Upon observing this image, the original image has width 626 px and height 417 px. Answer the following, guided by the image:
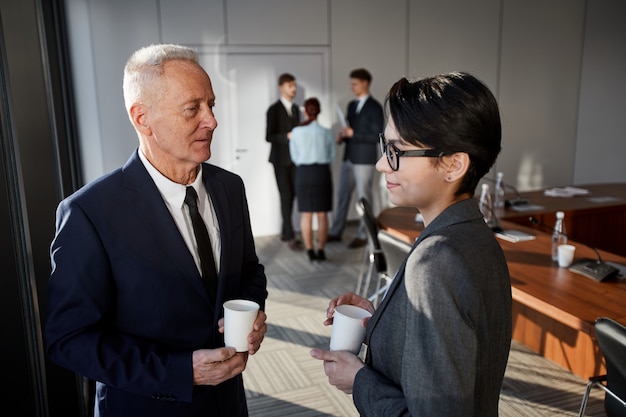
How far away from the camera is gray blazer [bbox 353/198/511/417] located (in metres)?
1.01

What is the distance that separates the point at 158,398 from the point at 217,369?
0.20m

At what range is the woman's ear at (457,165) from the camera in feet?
3.68

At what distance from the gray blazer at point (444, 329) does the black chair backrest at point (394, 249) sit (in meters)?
1.93

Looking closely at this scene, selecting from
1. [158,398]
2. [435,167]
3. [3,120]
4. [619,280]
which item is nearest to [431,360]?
[435,167]

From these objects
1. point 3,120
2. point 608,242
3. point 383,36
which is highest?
point 383,36

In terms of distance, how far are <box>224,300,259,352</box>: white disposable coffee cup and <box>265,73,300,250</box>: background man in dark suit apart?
15.6ft

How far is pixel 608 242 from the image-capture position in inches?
195

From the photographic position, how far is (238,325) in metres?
1.39

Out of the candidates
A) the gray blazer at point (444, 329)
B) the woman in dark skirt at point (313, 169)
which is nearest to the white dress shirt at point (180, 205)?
the gray blazer at point (444, 329)

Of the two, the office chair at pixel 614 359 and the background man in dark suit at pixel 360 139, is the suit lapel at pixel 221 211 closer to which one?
the office chair at pixel 614 359

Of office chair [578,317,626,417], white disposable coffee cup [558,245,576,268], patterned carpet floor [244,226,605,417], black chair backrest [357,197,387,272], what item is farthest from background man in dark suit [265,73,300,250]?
office chair [578,317,626,417]

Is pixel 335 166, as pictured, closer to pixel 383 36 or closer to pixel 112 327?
pixel 383 36

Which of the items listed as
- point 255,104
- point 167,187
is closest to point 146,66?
point 167,187

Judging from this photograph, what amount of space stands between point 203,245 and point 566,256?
233 cm
